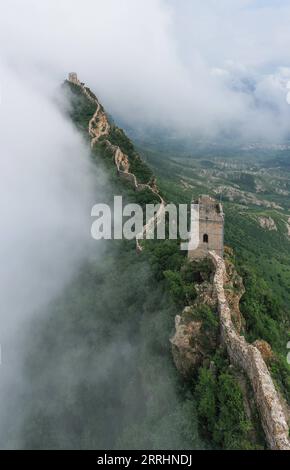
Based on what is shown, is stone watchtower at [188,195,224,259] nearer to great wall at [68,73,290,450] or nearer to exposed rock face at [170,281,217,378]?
great wall at [68,73,290,450]

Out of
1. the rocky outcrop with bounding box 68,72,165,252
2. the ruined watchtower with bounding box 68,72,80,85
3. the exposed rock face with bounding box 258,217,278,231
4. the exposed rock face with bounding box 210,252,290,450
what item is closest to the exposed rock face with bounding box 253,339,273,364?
the exposed rock face with bounding box 210,252,290,450

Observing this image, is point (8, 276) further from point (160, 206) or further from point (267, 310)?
point (267, 310)

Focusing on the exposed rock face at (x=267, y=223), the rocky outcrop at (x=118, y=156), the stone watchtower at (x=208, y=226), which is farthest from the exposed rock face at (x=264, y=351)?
the exposed rock face at (x=267, y=223)

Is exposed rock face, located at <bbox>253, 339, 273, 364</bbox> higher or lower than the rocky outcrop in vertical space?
lower

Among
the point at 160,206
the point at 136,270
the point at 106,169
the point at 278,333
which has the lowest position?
the point at 278,333

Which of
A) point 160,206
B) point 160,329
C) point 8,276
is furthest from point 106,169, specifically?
point 160,329
